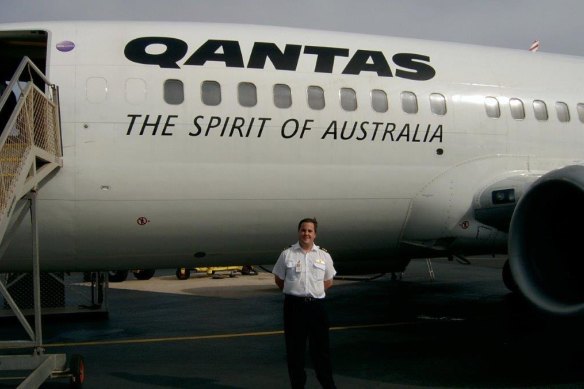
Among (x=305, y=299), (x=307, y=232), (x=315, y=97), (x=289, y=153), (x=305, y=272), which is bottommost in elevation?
(x=305, y=299)

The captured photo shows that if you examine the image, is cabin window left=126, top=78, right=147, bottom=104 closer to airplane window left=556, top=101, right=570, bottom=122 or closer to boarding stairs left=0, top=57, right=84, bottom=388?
boarding stairs left=0, top=57, right=84, bottom=388

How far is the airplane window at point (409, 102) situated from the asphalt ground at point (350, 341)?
3.44 metres

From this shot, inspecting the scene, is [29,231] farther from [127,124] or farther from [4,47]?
[4,47]

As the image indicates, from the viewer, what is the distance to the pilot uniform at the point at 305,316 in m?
6.25

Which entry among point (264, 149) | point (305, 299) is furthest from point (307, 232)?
point (264, 149)

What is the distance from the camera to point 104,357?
A: 9.05m

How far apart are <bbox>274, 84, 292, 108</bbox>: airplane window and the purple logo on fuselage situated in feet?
8.94

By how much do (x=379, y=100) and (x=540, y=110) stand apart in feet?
9.76

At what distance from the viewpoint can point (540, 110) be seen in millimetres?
10453

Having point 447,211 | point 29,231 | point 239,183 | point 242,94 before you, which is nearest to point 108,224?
point 29,231

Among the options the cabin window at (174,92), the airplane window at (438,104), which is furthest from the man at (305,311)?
the airplane window at (438,104)

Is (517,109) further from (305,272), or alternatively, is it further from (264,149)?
(305,272)

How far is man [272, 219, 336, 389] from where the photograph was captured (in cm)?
626

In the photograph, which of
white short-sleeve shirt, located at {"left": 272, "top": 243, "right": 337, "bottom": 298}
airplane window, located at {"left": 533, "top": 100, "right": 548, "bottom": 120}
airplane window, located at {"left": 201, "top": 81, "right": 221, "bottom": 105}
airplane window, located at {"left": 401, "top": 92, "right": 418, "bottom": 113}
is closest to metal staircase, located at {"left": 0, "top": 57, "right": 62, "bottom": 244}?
airplane window, located at {"left": 201, "top": 81, "right": 221, "bottom": 105}
